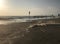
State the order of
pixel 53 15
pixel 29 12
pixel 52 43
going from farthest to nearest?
pixel 53 15 < pixel 29 12 < pixel 52 43

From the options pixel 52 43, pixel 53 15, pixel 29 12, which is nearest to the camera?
pixel 52 43

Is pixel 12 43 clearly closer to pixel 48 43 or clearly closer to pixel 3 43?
pixel 3 43

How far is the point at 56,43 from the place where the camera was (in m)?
9.47

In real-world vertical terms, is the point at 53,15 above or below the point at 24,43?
below

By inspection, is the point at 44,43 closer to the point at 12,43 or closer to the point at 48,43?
the point at 48,43

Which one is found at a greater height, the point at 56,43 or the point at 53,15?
the point at 56,43

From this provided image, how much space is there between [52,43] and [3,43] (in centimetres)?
280

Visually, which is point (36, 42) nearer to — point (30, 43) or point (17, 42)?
point (30, 43)

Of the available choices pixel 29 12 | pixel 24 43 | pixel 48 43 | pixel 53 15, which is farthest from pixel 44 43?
pixel 53 15

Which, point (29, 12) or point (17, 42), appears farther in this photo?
point (29, 12)

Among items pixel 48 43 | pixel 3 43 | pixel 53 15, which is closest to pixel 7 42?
pixel 3 43

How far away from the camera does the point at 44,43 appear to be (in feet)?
31.3

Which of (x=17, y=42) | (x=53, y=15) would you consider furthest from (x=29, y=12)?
(x=17, y=42)

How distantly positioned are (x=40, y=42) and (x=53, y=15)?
33358 mm
